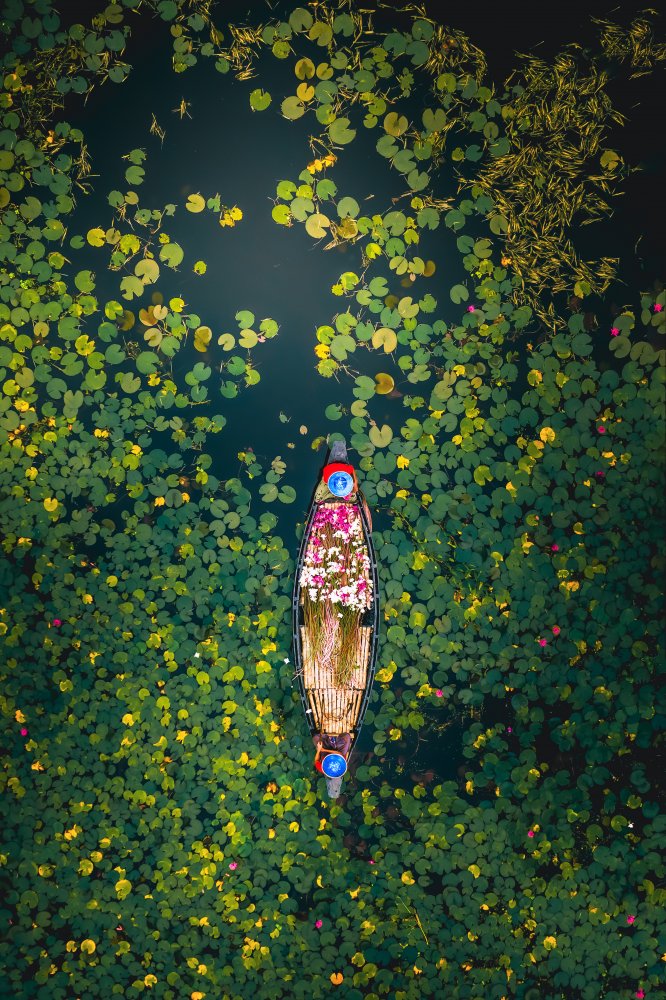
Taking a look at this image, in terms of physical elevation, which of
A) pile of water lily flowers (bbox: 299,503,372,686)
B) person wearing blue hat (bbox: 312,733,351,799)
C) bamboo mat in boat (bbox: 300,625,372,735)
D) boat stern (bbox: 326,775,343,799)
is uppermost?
pile of water lily flowers (bbox: 299,503,372,686)

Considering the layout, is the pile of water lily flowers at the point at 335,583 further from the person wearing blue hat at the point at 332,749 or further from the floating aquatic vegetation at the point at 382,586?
the person wearing blue hat at the point at 332,749

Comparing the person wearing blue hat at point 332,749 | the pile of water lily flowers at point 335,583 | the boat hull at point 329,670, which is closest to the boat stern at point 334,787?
the person wearing blue hat at point 332,749

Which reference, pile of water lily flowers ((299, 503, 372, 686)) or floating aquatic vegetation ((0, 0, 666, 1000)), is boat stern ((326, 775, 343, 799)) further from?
pile of water lily flowers ((299, 503, 372, 686))

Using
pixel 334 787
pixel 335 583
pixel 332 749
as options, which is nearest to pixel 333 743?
pixel 332 749

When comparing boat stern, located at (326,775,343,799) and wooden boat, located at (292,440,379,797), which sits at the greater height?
wooden boat, located at (292,440,379,797)

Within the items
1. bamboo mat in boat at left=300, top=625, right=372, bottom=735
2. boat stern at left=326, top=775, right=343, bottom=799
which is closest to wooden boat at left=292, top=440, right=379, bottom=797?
bamboo mat in boat at left=300, top=625, right=372, bottom=735

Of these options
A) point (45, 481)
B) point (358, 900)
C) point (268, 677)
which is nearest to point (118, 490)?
point (45, 481)
